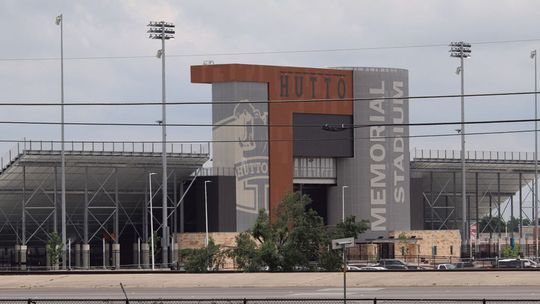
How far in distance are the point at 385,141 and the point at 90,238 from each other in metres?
26.5

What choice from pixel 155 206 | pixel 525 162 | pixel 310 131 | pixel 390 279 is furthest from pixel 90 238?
pixel 390 279

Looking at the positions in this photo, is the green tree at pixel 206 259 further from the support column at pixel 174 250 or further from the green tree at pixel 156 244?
the green tree at pixel 156 244

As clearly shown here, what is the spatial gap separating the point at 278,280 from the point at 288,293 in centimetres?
585

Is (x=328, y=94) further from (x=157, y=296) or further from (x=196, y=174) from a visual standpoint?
(x=157, y=296)

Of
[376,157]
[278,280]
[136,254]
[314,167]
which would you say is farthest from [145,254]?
[278,280]

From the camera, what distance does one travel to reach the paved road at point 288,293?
40.8 metres

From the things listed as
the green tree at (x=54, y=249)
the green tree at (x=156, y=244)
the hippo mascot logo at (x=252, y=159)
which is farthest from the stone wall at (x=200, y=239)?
the green tree at (x=54, y=249)

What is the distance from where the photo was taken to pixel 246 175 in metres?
103

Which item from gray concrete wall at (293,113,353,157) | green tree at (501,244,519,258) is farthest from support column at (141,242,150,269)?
green tree at (501,244,519,258)

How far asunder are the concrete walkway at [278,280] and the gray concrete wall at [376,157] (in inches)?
2145

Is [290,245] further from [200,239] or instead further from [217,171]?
[217,171]

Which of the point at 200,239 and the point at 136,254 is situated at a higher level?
the point at 200,239

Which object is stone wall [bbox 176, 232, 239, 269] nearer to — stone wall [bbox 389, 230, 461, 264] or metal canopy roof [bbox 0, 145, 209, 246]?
metal canopy roof [bbox 0, 145, 209, 246]

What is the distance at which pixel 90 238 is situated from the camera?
10744 centimetres
